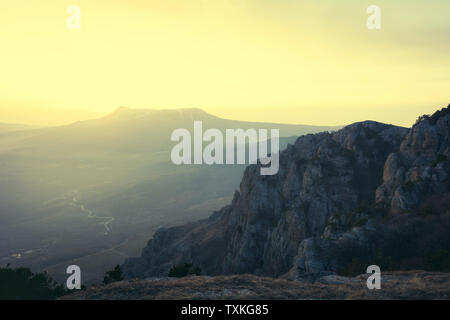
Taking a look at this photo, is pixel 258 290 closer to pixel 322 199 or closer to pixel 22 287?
pixel 22 287

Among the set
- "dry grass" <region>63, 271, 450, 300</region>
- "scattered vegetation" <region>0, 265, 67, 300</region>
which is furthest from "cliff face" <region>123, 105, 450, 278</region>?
"scattered vegetation" <region>0, 265, 67, 300</region>

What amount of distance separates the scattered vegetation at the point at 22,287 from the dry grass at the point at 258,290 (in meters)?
20.5

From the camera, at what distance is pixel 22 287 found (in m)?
34.4

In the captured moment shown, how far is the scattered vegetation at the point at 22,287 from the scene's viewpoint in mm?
33438

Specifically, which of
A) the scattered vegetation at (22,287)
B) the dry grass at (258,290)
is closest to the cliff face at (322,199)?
the dry grass at (258,290)

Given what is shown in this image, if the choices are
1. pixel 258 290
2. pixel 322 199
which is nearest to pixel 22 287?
pixel 258 290

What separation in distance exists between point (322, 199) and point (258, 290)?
39.8 meters

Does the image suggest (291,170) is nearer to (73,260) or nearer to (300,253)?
(300,253)

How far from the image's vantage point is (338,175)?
186ft

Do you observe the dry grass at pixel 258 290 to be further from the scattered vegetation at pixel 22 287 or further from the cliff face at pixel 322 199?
the scattered vegetation at pixel 22 287

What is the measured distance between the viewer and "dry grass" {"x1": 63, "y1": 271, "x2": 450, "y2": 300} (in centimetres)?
1711

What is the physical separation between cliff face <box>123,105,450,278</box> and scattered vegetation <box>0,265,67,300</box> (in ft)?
90.2

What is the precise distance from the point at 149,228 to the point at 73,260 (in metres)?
45.7
